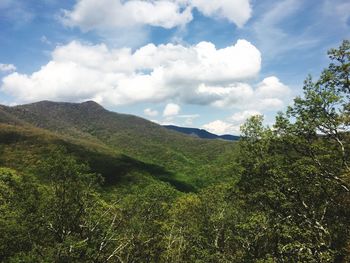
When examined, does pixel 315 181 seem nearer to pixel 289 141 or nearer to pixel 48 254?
pixel 289 141

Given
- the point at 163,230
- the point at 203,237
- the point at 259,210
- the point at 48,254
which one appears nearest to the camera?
the point at 48,254

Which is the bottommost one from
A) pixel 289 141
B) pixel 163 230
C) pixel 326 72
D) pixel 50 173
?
pixel 163 230

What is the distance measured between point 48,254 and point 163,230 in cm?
2647

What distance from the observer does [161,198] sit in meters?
54.9

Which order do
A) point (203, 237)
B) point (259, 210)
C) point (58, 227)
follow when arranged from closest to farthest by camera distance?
point (58, 227) < point (259, 210) < point (203, 237)

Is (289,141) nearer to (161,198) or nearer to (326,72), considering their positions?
(326,72)

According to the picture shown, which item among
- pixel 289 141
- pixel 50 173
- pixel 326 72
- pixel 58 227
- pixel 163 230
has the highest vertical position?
pixel 326 72

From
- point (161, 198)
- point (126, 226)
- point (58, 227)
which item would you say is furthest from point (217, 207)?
point (58, 227)

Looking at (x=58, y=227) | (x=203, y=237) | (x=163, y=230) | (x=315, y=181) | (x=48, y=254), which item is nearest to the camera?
(x=48, y=254)

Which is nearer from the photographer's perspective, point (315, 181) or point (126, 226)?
point (315, 181)

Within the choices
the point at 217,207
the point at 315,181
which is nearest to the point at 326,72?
the point at 315,181

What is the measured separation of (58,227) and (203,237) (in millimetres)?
23658

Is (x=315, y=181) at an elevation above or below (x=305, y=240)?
above

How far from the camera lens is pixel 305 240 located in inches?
1427
